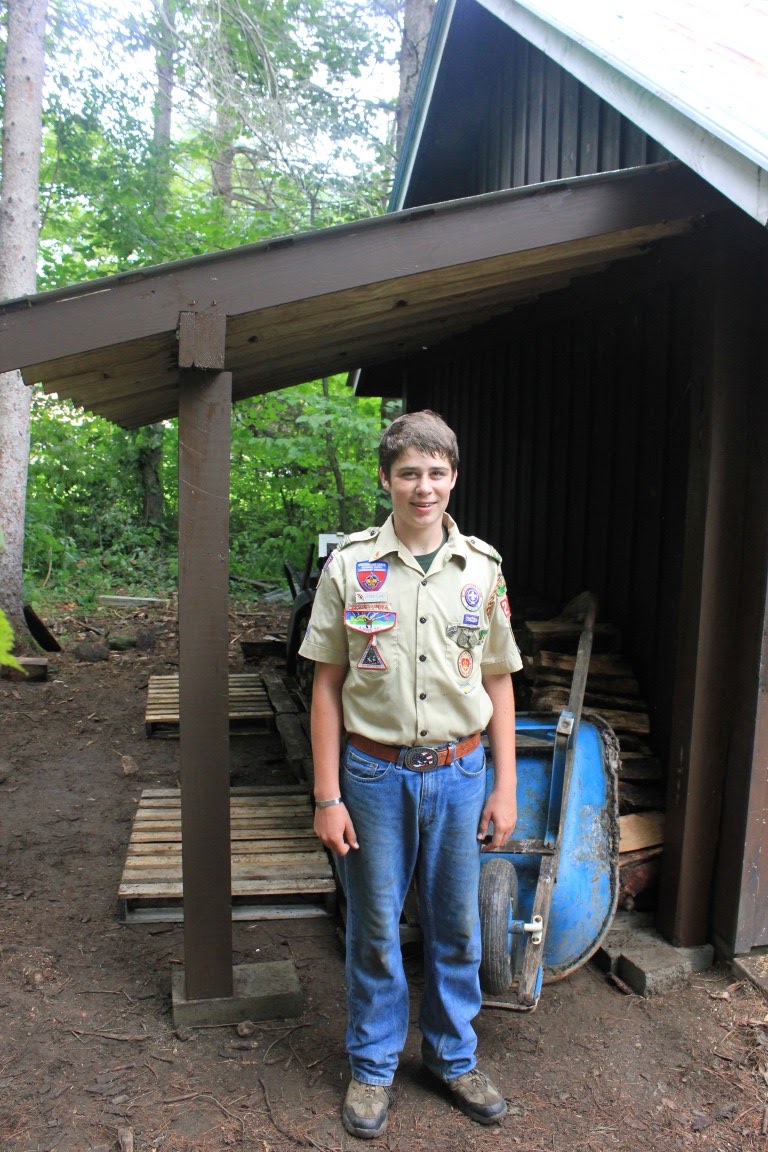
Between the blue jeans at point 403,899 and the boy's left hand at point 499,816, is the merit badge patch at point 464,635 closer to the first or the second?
the blue jeans at point 403,899

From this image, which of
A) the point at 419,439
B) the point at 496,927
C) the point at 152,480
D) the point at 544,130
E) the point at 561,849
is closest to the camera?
the point at 419,439

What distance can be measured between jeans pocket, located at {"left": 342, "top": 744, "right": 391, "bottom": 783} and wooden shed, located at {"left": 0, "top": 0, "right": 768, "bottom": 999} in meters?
0.69

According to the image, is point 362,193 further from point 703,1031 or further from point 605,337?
point 703,1031

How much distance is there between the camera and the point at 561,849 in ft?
10.5

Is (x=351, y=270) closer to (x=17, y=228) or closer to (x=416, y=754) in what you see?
(x=416, y=754)

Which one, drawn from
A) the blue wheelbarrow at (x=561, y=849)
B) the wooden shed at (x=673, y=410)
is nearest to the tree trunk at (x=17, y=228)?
the wooden shed at (x=673, y=410)

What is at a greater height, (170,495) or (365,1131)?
(170,495)

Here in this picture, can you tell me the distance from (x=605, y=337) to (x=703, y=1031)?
130 inches

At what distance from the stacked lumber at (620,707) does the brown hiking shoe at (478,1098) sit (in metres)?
1.18

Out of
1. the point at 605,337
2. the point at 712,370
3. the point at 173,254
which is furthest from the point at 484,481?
the point at 173,254

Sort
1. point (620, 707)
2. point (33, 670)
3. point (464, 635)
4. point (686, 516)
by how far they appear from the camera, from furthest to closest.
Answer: point (33, 670) < point (620, 707) < point (686, 516) < point (464, 635)

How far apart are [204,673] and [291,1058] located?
52.3 inches

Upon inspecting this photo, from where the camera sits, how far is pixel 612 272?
4113 mm

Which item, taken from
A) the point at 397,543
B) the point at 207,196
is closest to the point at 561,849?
the point at 397,543
